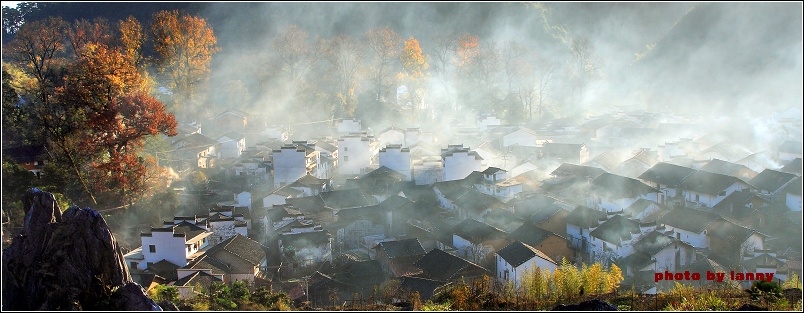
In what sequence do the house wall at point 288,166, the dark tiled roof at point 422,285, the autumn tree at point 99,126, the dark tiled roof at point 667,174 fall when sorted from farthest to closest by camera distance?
the house wall at point 288,166 → the dark tiled roof at point 667,174 → the autumn tree at point 99,126 → the dark tiled roof at point 422,285

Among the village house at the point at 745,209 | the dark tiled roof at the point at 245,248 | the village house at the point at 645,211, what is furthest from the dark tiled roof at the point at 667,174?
the dark tiled roof at the point at 245,248

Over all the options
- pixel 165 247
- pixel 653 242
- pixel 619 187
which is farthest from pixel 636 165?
pixel 165 247

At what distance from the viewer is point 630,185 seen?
10320mm

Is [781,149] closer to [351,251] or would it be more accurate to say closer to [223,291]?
[351,251]

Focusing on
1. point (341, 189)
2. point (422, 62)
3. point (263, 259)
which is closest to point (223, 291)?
point (263, 259)

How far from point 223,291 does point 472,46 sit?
15393 mm

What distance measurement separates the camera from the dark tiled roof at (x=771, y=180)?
34.2 ft

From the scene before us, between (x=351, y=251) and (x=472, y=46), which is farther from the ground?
(x=472, y=46)

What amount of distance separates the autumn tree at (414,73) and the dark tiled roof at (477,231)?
10157 millimetres

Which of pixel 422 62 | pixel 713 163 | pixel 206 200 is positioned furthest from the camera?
pixel 422 62

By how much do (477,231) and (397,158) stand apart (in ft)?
12.5

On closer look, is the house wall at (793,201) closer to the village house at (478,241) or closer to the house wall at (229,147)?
the village house at (478,241)

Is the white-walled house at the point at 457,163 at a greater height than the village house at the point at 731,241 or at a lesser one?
greater

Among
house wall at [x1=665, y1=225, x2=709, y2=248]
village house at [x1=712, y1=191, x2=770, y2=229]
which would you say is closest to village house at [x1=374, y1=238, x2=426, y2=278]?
house wall at [x1=665, y1=225, x2=709, y2=248]
